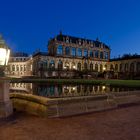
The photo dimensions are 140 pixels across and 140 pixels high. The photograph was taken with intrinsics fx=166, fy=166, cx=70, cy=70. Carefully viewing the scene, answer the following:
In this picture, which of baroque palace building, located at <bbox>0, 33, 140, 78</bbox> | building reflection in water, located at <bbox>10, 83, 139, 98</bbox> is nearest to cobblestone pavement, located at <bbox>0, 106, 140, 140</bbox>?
building reflection in water, located at <bbox>10, 83, 139, 98</bbox>

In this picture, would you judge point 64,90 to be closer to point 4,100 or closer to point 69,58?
point 4,100

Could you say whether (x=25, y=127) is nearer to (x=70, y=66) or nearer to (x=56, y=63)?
(x=56, y=63)

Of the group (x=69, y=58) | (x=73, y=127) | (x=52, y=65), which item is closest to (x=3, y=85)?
(x=73, y=127)

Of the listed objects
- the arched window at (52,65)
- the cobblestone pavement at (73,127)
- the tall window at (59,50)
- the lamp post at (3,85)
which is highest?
the tall window at (59,50)

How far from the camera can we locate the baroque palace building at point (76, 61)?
60706 mm

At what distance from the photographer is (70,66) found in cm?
6881

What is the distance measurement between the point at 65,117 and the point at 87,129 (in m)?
1.40

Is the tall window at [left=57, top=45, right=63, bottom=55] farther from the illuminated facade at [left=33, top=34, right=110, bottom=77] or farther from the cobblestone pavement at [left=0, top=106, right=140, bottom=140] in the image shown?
the cobblestone pavement at [left=0, top=106, right=140, bottom=140]

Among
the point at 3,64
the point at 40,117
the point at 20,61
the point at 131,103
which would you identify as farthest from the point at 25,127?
the point at 20,61

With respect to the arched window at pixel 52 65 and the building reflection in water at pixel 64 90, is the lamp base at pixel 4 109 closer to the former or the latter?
the building reflection in water at pixel 64 90

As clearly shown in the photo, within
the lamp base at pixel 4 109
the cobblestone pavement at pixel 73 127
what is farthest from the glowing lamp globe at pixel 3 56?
the cobblestone pavement at pixel 73 127

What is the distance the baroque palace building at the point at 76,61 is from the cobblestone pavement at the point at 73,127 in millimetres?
49546

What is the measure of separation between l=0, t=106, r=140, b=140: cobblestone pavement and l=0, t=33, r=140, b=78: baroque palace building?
49546mm

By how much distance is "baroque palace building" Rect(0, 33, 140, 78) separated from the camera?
6071 centimetres
